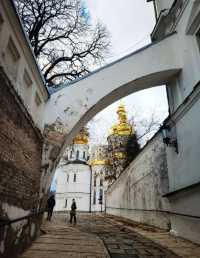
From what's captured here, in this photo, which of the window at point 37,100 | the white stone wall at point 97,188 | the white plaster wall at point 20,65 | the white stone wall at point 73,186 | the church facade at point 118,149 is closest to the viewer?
the white plaster wall at point 20,65

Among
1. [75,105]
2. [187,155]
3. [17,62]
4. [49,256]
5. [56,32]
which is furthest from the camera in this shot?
[56,32]

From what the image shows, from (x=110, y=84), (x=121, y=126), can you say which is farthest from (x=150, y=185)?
(x=121, y=126)

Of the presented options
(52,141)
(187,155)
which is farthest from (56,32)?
(187,155)

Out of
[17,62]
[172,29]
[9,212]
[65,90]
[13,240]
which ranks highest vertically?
[172,29]

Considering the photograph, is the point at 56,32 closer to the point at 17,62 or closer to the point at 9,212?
the point at 17,62

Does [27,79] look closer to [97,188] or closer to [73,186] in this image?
[73,186]

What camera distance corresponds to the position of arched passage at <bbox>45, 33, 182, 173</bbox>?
710 cm

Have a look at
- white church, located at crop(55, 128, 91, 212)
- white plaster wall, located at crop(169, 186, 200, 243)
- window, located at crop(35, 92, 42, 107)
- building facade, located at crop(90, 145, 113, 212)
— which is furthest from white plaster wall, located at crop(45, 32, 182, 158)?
white church, located at crop(55, 128, 91, 212)

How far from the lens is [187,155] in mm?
6527

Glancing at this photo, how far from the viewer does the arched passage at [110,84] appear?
710cm

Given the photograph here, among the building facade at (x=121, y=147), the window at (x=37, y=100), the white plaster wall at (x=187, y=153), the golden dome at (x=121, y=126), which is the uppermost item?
the golden dome at (x=121, y=126)

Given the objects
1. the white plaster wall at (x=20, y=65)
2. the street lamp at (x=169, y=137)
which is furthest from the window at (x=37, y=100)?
the street lamp at (x=169, y=137)

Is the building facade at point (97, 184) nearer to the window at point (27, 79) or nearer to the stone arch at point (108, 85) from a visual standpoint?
the stone arch at point (108, 85)

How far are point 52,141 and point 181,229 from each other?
14.1 ft
